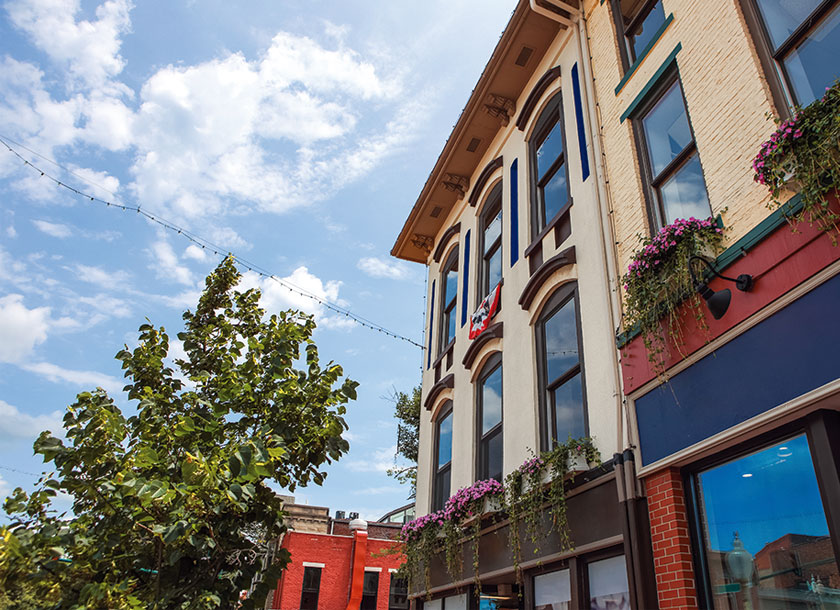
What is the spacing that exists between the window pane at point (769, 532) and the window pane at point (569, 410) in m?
2.10

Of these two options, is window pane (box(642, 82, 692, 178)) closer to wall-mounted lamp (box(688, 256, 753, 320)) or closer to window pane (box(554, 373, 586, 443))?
wall-mounted lamp (box(688, 256, 753, 320))

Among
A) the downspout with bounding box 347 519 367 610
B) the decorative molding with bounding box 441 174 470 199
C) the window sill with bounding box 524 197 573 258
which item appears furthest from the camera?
the downspout with bounding box 347 519 367 610

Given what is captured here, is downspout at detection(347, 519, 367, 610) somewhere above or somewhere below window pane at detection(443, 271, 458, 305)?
below

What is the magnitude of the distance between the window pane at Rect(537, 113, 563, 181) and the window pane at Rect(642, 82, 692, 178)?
2.38 m

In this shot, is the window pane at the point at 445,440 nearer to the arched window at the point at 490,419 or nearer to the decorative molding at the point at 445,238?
the arched window at the point at 490,419

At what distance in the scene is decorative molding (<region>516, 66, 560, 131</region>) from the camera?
971cm

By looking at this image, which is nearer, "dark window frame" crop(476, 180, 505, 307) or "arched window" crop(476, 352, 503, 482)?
"arched window" crop(476, 352, 503, 482)

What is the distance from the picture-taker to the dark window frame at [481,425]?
30.4 feet

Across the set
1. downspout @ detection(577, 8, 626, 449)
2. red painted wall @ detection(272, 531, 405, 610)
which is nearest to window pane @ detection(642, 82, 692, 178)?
downspout @ detection(577, 8, 626, 449)

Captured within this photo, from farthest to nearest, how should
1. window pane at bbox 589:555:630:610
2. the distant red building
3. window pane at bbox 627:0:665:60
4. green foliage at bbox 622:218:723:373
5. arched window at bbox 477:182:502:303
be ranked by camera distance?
the distant red building → arched window at bbox 477:182:502:303 → window pane at bbox 627:0:665:60 → window pane at bbox 589:555:630:610 → green foliage at bbox 622:218:723:373

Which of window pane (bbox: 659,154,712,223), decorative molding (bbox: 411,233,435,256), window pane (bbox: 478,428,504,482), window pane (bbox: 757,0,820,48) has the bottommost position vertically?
window pane (bbox: 478,428,504,482)

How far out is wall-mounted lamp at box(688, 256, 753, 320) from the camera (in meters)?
4.61

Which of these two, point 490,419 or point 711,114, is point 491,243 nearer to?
point 490,419

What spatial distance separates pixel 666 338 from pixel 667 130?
254 centimetres
